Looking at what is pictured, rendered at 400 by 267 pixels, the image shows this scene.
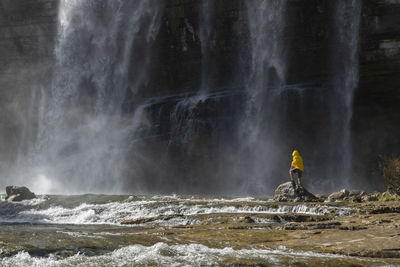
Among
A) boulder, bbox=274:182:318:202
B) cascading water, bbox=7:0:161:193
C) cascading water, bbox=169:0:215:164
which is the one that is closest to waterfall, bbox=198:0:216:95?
cascading water, bbox=169:0:215:164

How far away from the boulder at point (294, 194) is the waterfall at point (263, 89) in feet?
43.4


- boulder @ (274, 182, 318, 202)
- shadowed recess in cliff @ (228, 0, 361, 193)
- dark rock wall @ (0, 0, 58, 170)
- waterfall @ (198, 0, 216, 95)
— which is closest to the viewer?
boulder @ (274, 182, 318, 202)

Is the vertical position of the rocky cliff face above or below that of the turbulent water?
above

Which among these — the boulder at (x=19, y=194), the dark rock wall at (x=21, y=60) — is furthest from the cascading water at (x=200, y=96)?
the dark rock wall at (x=21, y=60)

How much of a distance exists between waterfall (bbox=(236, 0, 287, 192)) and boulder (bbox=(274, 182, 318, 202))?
1324cm

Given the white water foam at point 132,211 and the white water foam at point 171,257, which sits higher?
the white water foam at point 132,211

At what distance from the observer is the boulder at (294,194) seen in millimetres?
15078

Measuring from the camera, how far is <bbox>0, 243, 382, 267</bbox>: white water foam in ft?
21.8

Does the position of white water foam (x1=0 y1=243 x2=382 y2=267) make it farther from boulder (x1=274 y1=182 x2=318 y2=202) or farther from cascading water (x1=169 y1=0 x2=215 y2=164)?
cascading water (x1=169 y1=0 x2=215 y2=164)

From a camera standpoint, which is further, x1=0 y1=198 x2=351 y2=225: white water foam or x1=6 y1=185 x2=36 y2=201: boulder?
x1=6 y1=185 x2=36 y2=201: boulder

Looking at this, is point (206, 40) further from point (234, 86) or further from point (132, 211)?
point (132, 211)

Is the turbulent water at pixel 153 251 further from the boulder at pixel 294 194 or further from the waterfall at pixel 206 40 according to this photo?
the waterfall at pixel 206 40

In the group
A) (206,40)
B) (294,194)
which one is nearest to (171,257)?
(294,194)

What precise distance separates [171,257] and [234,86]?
81.9 feet
